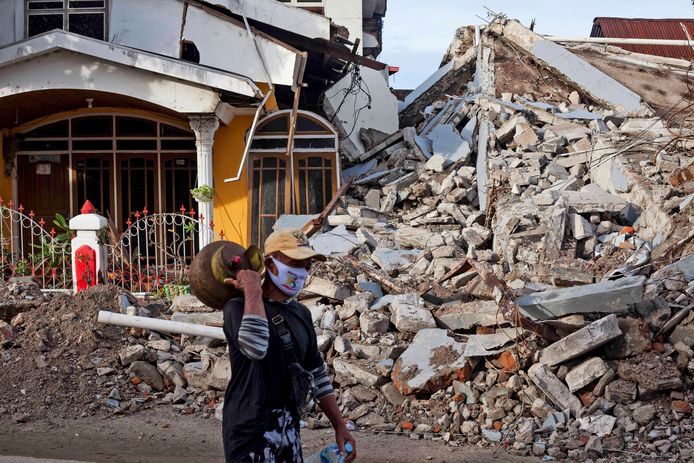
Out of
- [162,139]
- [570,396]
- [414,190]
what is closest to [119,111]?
[162,139]

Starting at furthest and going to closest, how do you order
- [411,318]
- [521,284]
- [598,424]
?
[521,284]
[411,318]
[598,424]

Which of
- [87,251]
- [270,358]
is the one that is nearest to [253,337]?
[270,358]

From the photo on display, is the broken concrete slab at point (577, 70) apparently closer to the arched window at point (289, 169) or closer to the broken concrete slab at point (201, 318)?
the arched window at point (289, 169)

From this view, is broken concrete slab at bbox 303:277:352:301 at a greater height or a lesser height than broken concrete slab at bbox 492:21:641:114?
lesser

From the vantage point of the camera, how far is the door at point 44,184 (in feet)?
45.3

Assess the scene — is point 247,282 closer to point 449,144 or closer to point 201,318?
point 201,318

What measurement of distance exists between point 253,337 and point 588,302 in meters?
4.47

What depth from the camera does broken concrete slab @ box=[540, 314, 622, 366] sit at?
690cm

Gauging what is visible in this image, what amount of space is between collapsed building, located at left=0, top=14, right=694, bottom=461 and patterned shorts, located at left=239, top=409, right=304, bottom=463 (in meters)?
3.33

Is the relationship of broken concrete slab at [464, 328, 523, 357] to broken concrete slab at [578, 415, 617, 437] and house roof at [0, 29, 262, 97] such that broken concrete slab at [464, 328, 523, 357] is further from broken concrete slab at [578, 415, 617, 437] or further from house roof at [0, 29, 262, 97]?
house roof at [0, 29, 262, 97]

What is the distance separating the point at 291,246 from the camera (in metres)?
3.80

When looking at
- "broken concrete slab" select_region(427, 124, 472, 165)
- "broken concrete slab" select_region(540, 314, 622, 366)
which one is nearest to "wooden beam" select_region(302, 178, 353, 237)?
"broken concrete slab" select_region(427, 124, 472, 165)

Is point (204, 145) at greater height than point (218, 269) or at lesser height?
greater

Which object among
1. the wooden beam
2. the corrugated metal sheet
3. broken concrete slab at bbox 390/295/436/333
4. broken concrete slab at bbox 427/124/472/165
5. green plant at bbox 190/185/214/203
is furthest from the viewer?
the corrugated metal sheet
